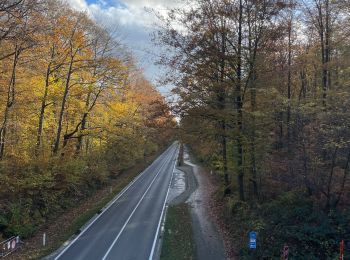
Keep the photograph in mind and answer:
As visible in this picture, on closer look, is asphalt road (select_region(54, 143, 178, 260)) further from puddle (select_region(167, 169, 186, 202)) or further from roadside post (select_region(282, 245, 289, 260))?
roadside post (select_region(282, 245, 289, 260))

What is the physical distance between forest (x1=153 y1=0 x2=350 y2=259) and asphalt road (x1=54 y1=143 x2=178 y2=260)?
4466mm

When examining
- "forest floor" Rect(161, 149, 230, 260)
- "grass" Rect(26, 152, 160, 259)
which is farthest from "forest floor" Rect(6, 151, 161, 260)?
"forest floor" Rect(161, 149, 230, 260)

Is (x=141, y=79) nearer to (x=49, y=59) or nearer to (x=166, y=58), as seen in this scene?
(x=49, y=59)

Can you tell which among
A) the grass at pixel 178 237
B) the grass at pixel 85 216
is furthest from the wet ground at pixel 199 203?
the grass at pixel 85 216

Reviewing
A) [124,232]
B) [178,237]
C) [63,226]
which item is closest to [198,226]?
[178,237]

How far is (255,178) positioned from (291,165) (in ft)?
11.8

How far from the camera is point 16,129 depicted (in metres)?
24.0

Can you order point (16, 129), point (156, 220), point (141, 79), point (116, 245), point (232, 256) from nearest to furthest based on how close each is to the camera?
point (232, 256)
point (116, 245)
point (156, 220)
point (16, 129)
point (141, 79)

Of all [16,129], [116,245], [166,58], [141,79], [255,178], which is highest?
[141,79]

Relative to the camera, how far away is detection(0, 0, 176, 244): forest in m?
18.3

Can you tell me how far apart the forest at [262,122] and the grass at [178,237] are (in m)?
2.16

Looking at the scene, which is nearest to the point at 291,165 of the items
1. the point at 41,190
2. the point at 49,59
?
Result: the point at 41,190

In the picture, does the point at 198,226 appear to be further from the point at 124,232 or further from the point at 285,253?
the point at 285,253

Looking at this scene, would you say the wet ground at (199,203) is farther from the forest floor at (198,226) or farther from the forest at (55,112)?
the forest at (55,112)
